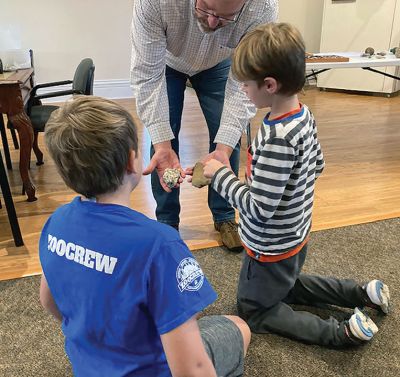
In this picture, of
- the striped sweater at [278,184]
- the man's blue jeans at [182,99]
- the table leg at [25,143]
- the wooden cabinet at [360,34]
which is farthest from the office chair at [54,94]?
the wooden cabinet at [360,34]

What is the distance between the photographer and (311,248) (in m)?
1.85

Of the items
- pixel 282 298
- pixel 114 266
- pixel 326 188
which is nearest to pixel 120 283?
pixel 114 266

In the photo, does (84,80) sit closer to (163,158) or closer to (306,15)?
(163,158)

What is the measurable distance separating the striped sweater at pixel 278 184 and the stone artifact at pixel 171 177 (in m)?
0.26

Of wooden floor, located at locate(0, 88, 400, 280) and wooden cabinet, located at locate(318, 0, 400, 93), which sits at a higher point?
wooden cabinet, located at locate(318, 0, 400, 93)

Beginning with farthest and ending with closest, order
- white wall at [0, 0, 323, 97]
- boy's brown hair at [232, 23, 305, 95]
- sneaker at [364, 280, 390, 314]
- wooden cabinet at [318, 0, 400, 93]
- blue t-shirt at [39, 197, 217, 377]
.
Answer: wooden cabinet at [318, 0, 400, 93] < white wall at [0, 0, 323, 97] < sneaker at [364, 280, 390, 314] < boy's brown hair at [232, 23, 305, 95] < blue t-shirt at [39, 197, 217, 377]

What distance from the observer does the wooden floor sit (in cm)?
201

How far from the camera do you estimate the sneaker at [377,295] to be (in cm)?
138

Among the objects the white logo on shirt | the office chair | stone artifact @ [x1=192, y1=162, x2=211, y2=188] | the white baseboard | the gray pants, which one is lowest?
the white baseboard

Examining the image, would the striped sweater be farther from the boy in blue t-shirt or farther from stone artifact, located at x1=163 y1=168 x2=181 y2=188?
the boy in blue t-shirt

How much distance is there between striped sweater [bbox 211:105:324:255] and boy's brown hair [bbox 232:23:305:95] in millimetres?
88

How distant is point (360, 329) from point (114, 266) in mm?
873

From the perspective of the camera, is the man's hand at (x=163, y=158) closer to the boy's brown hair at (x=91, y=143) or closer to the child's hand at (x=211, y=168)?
the child's hand at (x=211, y=168)

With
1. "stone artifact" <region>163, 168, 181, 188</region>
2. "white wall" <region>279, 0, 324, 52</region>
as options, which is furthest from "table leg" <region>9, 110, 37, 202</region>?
"white wall" <region>279, 0, 324, 52</region>
